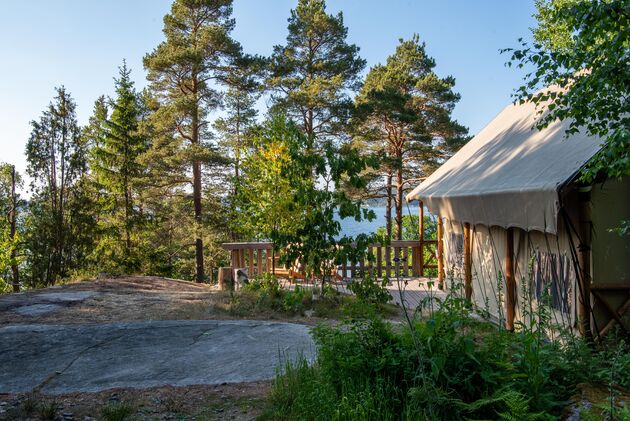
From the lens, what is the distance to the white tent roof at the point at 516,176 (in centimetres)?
514

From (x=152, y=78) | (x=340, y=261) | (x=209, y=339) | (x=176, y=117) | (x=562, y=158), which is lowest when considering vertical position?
(x=209, y=339)

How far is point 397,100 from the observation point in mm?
21094

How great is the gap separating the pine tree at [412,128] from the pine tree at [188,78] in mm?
6688

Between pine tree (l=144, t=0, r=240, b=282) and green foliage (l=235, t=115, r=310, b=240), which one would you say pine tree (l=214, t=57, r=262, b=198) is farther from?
green foliage (l=235, t=115, r=310, b=240)

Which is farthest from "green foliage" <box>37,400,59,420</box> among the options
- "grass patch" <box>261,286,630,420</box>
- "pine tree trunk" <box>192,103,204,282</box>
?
"pine tree trunk" <box>192,103,204,282</box>

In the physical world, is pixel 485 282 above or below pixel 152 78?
below

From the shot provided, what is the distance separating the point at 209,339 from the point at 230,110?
811 inches

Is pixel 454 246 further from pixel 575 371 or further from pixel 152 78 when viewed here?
pixel 152 78

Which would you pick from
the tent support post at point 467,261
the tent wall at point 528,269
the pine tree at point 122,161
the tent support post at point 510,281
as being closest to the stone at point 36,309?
the tent wall at point 528,269

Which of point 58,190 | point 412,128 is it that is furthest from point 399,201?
point 58,190

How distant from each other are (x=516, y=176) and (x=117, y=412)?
203 inches

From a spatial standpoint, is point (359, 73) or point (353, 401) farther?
point (359, 73)

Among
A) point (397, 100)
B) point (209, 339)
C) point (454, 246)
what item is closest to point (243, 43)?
point (397, 100)

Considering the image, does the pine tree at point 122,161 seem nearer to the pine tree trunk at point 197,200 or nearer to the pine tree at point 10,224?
the pine tree trunk at point 197,200
